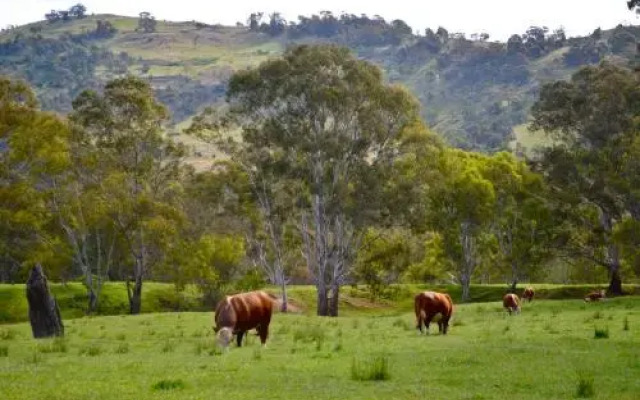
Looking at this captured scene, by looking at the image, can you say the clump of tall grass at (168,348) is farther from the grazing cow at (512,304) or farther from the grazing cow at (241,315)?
the grazing cow at (512,304)

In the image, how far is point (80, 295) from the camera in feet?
217

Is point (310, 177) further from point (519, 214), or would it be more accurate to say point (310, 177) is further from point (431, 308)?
point (519, 214)

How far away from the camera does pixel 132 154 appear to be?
6297cm

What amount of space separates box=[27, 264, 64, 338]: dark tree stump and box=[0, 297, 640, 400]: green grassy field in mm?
924

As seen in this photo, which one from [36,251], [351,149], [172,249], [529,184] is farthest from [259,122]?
[529,184]

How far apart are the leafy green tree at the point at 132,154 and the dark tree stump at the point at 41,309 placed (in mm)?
29802

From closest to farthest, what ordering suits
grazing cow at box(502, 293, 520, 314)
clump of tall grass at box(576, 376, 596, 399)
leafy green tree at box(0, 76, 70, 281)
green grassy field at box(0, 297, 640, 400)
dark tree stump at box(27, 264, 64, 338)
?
clump of tall grass at box(576, 376, 596, 399) < green grassy field at box(0, 297, 640, 400) < dark tree stump at box(27, 264, 64, 338) < grazing cow at box(502, 293, 520, 314) < leafy green tree at box(0, 76, 70, 281)

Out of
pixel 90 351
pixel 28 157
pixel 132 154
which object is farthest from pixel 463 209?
pixel 90 351

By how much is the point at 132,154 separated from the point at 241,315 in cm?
4129

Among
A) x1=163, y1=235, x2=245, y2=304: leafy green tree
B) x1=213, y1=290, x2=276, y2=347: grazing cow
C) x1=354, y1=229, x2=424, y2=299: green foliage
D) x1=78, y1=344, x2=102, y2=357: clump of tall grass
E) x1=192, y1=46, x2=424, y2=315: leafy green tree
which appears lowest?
x1=163, y1=235, x2=245, y2=304: leafy green tree

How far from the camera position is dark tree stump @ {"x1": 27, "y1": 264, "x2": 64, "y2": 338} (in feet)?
97.6

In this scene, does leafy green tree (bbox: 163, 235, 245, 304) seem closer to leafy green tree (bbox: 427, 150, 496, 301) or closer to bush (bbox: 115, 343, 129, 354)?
leafy green tree (bbox: 427, 150, 496, 301)

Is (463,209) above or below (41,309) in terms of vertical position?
below

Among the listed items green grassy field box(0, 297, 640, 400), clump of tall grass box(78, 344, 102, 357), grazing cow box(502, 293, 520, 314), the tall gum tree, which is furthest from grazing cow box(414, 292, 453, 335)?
the tall gum tree
